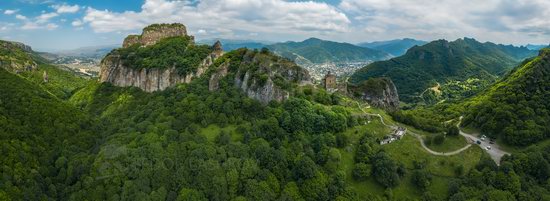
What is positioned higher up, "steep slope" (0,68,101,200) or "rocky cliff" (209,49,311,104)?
"rocky cliff" (209,49,311,104)

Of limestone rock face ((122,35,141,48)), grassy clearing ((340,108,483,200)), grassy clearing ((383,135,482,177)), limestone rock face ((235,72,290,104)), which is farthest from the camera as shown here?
limestone rock face ((122,35,141,48))

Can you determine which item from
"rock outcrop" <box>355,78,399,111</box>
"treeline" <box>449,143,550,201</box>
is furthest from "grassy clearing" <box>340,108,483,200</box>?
"rock outcrop" <box>355,78,399,111</box>

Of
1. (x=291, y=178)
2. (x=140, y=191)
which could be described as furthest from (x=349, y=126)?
(x=140, y=191)

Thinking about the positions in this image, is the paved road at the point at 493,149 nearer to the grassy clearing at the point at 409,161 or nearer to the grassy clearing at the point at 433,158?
the grassy clearing at the point at 409,161

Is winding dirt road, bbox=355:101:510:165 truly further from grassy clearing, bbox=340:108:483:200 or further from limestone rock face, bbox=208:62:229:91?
limestone rock face, bbox=208:62:229:91

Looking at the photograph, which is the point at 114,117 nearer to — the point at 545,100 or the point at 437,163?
the point at 437,163

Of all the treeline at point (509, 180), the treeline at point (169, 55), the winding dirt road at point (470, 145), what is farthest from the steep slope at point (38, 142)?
the treeline at point (509, 180)
